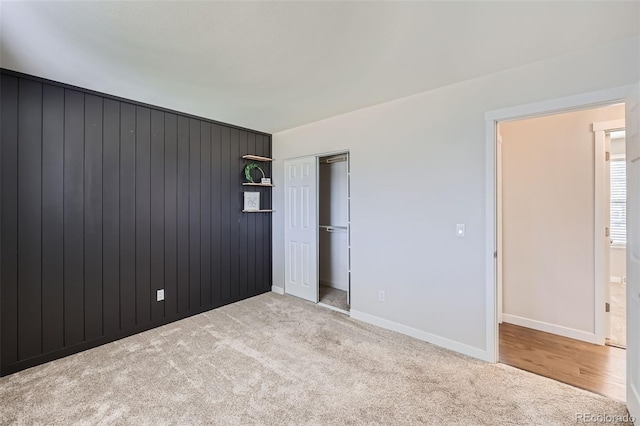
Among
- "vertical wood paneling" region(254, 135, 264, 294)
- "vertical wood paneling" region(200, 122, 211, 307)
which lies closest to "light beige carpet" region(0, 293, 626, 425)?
"vertical wood paneling" region(200, 122, 211, 307)

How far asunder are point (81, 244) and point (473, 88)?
3.88 metres

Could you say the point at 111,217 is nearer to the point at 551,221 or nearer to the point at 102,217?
the point at 102,217

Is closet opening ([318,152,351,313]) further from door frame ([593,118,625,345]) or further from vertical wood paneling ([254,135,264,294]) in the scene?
door frame ([593,118,625,345])

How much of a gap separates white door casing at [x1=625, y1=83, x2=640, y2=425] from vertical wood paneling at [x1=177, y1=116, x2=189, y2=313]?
12.8ft

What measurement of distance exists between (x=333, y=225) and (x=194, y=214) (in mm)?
2177

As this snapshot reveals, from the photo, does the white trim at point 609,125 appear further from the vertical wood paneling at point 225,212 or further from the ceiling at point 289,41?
the vertical wood paneling at point 225,212

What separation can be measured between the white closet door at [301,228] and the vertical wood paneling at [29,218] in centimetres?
264

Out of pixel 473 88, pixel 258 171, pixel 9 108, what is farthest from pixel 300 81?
pixel 9 108

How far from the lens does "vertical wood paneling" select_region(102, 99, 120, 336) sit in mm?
2721

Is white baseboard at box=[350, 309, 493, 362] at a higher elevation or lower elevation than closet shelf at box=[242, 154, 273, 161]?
lower

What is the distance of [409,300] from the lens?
9.38ft

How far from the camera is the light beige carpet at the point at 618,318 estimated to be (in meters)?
2.71

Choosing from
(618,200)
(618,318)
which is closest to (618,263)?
(618,200)

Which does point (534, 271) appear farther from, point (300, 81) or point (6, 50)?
point (6, 50)
